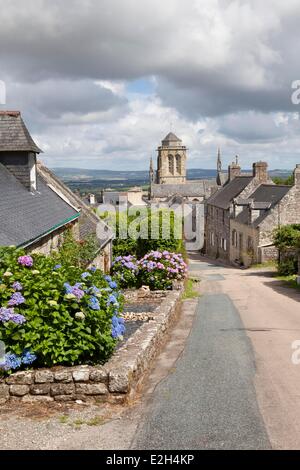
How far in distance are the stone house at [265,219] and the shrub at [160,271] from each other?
61.1ft

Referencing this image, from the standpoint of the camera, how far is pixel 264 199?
1678 inches

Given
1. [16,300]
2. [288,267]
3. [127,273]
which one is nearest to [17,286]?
[16,300]

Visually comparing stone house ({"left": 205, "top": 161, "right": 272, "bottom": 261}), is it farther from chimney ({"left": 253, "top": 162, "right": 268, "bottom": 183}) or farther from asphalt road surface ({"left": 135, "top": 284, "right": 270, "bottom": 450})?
asphalt road surface ({"left": 135, "top": 284, "right": 270, "bottom": 450})

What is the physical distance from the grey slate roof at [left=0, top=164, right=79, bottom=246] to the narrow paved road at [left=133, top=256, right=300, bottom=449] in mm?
4125

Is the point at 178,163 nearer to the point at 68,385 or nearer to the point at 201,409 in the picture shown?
the point at 68,385

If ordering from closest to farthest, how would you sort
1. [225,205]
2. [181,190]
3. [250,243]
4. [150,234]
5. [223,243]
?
[150,234] < [250,243] < [225,205] < [223,243] < [181,190]

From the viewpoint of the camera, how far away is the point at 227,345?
1062cm

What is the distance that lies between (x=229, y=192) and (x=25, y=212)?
41668 millimetres

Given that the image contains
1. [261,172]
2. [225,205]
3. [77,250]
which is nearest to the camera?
[77,250]

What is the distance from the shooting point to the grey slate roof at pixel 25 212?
10656mm

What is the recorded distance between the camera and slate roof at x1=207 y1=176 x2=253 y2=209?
1929 inches

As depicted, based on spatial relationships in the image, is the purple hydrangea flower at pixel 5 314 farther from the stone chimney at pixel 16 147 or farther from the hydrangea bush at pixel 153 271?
the hydrangea bush at pixel 153 271

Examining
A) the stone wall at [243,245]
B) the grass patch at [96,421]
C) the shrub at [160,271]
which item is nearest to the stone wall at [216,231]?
the stone wall at [243,245]
